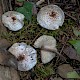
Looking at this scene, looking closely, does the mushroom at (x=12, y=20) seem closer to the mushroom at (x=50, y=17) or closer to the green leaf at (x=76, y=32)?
the mushroom at (x=50, y=17)

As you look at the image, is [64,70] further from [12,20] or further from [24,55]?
[12,20]

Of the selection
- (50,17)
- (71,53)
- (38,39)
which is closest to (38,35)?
(38,39)

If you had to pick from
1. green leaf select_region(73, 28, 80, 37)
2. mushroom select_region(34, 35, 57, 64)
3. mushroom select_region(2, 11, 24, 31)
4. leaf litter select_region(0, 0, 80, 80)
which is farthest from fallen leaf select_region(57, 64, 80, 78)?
mushroom select_region(2, 11, 24, 31)

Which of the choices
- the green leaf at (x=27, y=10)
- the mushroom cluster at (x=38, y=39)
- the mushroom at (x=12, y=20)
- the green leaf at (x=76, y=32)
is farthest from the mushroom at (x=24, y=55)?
the green leaf at (x=76, y=32)

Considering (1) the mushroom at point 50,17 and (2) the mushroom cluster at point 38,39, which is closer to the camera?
(2) the mushroom cluster at point 38,39

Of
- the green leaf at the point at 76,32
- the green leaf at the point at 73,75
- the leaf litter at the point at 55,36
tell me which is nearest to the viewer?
the green leaf at the point at 73,75

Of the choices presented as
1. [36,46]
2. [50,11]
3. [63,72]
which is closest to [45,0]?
[50,11]

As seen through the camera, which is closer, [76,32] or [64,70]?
[64,70]

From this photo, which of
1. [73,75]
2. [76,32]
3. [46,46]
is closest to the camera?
[73,75]
